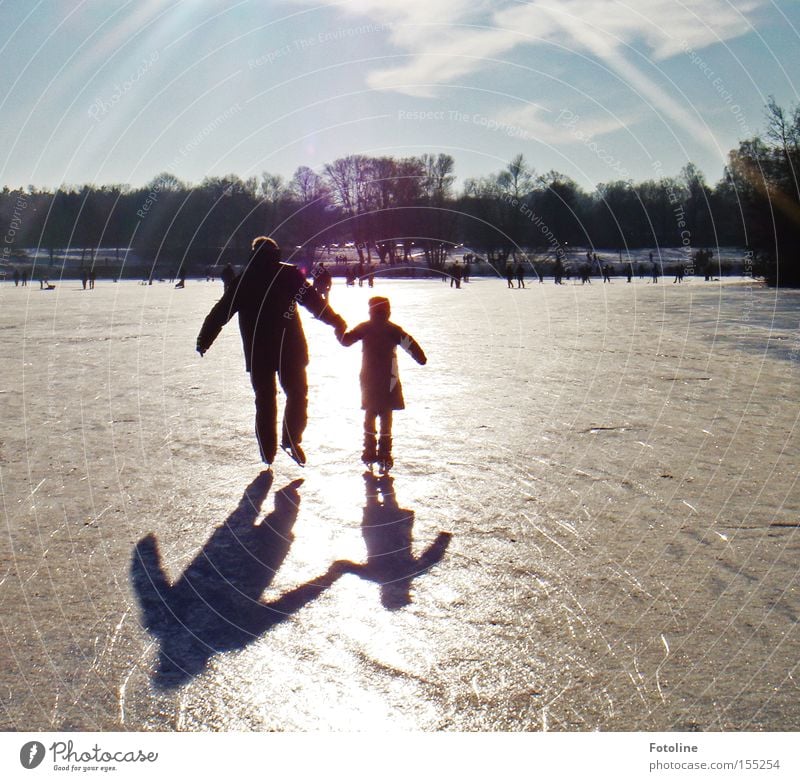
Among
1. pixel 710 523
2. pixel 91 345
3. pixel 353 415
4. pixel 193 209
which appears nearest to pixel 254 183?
pixel 91 345

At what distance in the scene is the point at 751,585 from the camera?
430cm

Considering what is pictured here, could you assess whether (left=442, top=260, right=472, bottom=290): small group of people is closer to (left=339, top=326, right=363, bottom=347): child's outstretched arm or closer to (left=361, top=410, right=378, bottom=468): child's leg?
(left=339, top=326, right=363, bottom=347): child's outstretched arm

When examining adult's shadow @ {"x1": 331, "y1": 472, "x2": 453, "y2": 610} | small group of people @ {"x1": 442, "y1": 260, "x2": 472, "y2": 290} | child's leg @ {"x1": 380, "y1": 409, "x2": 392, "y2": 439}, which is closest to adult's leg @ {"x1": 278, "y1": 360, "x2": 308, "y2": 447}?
child's leg @ {"x1": 380, "y1": 409, "x2": 392, "y2": 439}

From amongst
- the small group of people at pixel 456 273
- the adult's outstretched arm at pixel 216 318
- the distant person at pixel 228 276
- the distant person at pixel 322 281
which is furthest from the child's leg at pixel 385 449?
the small group of people at pixel 456 273

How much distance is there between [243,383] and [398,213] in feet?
43.8

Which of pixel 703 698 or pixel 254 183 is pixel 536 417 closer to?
pixel 703 698

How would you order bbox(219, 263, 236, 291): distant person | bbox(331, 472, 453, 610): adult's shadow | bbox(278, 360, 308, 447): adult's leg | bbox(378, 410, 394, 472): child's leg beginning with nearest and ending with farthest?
bbox(331, 472, 453, 610): adult's shadow → bbox(378, 410, 394, 472): child's leg → bbox(278, 360, 308, 447): adult's leg → bbox(219, 263, 236, 291): distant person

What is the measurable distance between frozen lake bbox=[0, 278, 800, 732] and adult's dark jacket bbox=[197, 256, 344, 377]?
3.10 ft

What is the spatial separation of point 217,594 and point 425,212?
22207mm

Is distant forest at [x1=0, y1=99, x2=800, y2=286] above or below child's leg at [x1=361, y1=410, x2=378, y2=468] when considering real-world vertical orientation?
above

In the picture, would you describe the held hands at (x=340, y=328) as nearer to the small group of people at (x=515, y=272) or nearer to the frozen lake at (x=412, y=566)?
the frozen lake at (x=412, y=566)

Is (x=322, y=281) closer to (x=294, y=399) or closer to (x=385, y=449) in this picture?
(x=294, y=399)

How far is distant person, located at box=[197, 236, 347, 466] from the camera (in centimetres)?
686

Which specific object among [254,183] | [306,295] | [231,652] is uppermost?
[254,183]
